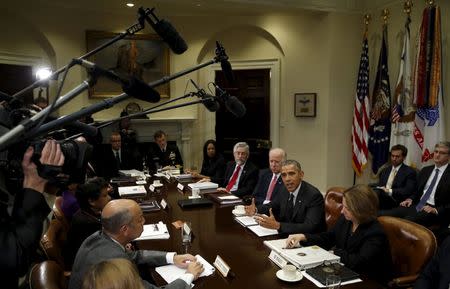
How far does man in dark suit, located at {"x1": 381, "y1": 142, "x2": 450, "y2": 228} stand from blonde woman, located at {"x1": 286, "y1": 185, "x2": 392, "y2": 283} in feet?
6.77

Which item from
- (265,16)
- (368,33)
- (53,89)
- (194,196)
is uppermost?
(265,16)

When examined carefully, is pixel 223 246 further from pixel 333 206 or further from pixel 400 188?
pixel 400 188

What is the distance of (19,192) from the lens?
1096 millimetres

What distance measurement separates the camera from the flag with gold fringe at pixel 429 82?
15.5 ft

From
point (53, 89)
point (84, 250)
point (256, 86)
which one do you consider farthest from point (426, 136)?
point (53, 89)

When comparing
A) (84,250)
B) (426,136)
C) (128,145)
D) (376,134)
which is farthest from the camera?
(128,145)

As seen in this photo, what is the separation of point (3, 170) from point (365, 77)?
571 cm

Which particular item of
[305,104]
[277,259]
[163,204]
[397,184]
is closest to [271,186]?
[163,204]

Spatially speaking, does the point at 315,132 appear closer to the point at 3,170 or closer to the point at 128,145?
the point at 128,145

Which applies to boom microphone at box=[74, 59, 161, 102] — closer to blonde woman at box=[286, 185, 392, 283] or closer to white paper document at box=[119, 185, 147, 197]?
blonde woman at box=[286, 185, 392, 283]

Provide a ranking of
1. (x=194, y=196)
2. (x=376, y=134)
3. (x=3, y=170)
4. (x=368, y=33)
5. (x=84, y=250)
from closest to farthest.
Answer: (x=3, y=170)
(x=84, y=250)
(x=194, y=196)
(x=376, y=134)
(x=368, y=33)

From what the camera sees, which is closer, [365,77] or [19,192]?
[19,192]

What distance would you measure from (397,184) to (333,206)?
1.71 meters

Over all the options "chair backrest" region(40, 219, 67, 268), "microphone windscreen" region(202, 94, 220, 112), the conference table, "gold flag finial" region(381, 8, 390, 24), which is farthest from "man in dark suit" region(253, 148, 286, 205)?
"gold flag finial" region(381, 8, 390, 24)
